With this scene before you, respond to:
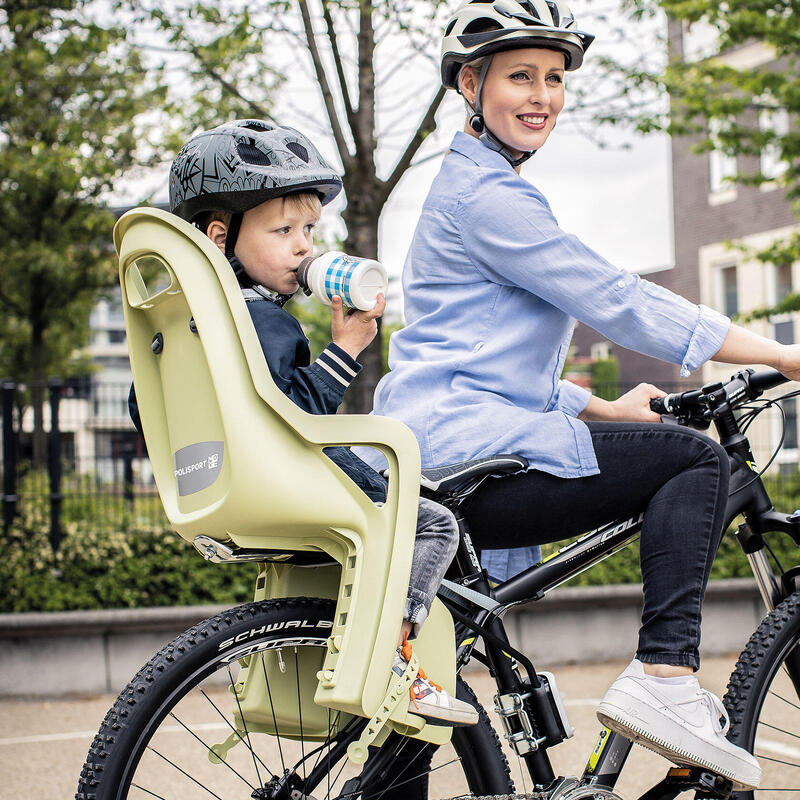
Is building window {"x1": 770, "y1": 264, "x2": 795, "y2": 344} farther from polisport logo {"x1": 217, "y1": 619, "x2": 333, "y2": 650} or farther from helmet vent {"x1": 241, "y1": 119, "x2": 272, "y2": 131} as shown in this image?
polisport logo {"x1": 217, "y1": 619, "x2": 333, "y2": 650}

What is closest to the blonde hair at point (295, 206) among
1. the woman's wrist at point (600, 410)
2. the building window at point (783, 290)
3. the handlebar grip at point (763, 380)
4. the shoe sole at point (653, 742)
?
the woman's wrist at point (600, 410)

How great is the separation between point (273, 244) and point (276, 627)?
2.62 feet

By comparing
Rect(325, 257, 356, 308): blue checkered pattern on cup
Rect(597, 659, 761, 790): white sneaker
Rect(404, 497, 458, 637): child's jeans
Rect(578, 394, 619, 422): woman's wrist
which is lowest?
Rect(597, 659, 761, 790): white sneaker

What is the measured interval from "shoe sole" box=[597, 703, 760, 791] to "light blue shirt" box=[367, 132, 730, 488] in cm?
53

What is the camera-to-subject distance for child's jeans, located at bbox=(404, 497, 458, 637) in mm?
2006

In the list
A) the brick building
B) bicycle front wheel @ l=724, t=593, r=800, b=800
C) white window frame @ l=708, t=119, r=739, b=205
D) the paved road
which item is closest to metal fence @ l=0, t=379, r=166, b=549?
the paved road

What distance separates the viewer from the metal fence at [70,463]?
6781mm

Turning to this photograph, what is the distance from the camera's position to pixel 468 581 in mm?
2232

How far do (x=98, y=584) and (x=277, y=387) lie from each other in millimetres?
4920

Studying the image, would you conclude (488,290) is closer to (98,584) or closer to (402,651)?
(402,651)

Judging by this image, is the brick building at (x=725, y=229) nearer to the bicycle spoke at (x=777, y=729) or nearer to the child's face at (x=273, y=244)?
the bicycle spoke at (x=777, y=729)

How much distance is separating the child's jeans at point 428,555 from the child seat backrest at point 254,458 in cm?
11

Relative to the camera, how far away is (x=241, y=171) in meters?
2.07

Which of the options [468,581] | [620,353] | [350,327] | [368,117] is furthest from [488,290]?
[620,353]
